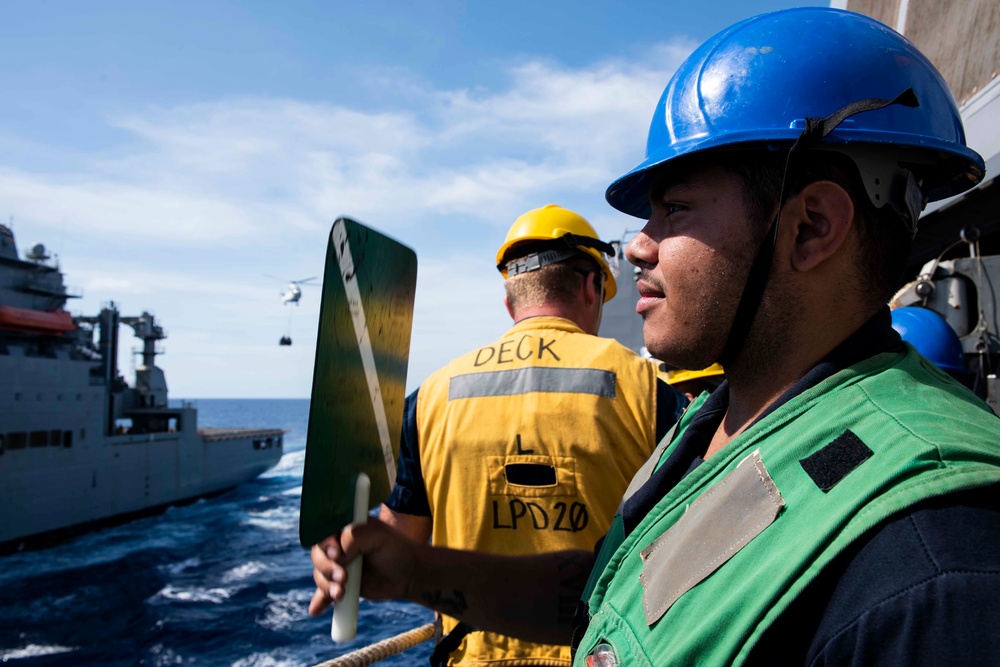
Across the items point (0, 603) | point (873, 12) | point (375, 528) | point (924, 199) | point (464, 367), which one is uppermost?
point (873, 12)

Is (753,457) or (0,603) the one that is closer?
(753,457)

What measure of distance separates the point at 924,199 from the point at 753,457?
0.82m

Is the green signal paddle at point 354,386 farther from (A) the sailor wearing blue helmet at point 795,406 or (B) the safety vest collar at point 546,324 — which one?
(B) the safety vest collar at point 546,324

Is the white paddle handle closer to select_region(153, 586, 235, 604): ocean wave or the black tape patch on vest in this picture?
the black tape patch on vest

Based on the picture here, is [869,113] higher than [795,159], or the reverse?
[869,113]

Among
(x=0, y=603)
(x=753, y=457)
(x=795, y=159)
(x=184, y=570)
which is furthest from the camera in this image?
(x=184, y=570)

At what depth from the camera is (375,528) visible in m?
1.67

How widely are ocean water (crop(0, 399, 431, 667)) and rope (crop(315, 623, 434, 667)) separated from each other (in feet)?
28.7

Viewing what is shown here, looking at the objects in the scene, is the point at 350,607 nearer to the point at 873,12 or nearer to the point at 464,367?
the point at 464,367

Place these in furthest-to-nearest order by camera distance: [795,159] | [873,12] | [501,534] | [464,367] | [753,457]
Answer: [873,12] < [464,367] < [501,534] < [795,159] < [753,457]

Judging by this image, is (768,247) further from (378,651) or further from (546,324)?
(378,651)

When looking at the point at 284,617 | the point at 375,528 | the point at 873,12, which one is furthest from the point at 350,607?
the point at 284,617

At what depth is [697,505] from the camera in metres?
1.17

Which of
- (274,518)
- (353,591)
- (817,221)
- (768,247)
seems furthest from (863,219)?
(274,518)
